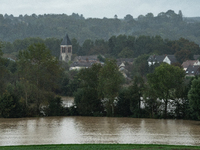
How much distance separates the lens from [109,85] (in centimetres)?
4131

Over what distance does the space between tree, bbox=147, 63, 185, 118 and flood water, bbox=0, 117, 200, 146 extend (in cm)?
241

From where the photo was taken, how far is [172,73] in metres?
40.7

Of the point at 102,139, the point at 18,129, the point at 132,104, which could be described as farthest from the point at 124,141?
the point at 132,104

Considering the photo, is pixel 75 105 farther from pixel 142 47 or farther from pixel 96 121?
pixel 142 47

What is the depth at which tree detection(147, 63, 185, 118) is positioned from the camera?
39.6 metres

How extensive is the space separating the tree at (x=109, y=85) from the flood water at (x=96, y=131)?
174 centimetres

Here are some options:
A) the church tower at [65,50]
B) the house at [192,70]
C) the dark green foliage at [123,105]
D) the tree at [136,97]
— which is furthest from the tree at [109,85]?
the church tower at [65,50]

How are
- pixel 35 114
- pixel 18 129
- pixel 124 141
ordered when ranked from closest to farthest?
pixel 124 141 < pixel 18 129 < pixel 35 114

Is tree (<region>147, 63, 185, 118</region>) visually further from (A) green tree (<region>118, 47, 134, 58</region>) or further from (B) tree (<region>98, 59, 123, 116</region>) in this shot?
(A) green tree (<region>118, 47, 134, 58</region>)

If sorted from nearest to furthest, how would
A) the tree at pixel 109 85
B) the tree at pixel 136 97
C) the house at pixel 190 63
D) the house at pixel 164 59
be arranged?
1. the tree at pixel 136 97
2. the tree at pixel 109 85
3. the house at pixel 190 63
4. the house at pixel 164 59

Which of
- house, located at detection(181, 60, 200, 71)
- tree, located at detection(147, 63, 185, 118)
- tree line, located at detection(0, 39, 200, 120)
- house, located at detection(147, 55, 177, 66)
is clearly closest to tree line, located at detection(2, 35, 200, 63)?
house, located at detection(147, 55, 177, 66)

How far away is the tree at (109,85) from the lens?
41281 mm

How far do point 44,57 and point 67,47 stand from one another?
10199 centimetres

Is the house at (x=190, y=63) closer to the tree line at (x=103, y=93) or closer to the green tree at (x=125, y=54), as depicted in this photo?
the green tree at (x=125, y=54)
